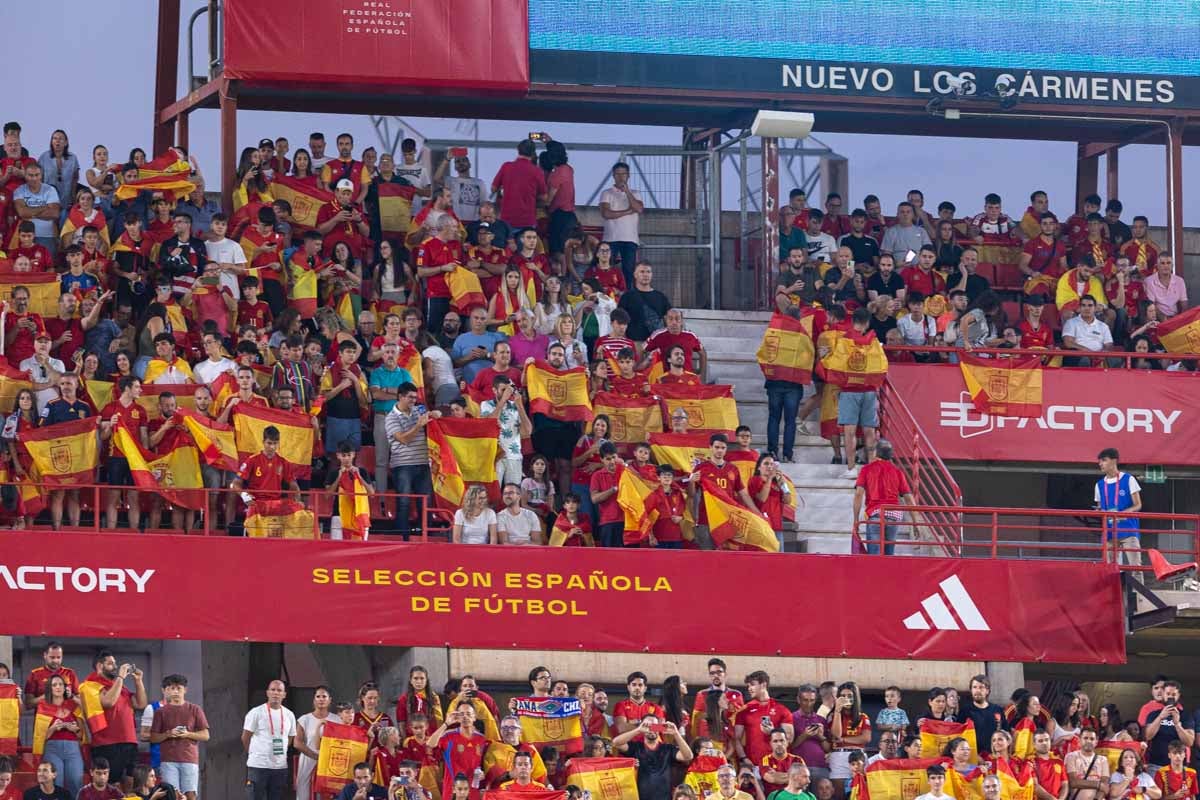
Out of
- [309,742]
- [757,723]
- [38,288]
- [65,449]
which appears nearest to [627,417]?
[757,723]

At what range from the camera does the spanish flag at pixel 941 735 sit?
2080 centimetres

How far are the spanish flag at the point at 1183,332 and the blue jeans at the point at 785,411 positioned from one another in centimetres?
519

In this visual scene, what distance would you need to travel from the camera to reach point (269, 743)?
66.9ft

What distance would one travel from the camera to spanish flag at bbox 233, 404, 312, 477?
22.3m

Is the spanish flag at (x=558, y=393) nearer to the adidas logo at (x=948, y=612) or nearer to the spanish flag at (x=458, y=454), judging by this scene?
the spanish flag at (x=458, y=454)

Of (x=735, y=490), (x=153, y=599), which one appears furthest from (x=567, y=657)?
(x=153, y=599)

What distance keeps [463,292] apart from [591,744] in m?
6.57

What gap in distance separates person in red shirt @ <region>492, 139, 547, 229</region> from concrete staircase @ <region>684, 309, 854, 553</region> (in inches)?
86.1

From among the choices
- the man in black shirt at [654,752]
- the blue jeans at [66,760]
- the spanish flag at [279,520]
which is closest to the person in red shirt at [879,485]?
the man in black shirt at [654,752]

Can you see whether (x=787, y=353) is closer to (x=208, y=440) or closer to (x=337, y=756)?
(x=208, y=440)

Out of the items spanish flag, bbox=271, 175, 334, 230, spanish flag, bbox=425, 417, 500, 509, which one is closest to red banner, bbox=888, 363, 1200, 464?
spanish flag, bbox=425, 417, 500, 509

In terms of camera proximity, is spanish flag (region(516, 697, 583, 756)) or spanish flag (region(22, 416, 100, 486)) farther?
spanish flag (region(22, 416, 100, 486))

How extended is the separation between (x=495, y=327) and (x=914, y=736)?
6.92 meters

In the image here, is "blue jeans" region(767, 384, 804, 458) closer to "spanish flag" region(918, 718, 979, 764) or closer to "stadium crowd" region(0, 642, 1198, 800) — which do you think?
"stadium crowd" region(0, 642, 1198, 800)
